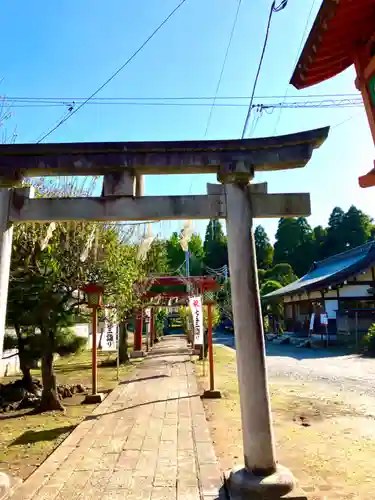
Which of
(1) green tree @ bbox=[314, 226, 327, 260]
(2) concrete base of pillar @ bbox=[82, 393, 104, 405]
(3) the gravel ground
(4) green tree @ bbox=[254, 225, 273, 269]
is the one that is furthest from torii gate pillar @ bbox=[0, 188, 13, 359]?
(4) green tree @ bbox=[254, 225, 273, 269]

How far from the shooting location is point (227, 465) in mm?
5492

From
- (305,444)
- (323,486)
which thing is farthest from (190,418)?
(323,486)

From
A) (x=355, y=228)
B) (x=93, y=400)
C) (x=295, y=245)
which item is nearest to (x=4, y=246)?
(x=93, y=400)

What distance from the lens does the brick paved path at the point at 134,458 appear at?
4.37 meters

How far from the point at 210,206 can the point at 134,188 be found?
1024 millimetres

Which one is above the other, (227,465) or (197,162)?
(197,162)

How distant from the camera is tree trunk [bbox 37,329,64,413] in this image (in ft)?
31.7

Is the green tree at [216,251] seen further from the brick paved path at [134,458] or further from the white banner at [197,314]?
the brick paved path at [134,458]

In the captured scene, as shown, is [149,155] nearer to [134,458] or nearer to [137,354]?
[134,458]

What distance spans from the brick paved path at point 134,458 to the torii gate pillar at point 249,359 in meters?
0.57

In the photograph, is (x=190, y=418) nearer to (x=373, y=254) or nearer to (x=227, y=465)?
(x=227, y=465)

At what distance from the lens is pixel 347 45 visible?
13.4ft

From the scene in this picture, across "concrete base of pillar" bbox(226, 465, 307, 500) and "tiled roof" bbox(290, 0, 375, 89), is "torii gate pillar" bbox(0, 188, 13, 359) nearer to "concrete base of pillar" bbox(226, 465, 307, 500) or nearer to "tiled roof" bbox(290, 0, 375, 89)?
"concrete base of pillar" bbox(226, 465, 307, 500)

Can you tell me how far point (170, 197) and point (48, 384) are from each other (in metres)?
7.19
